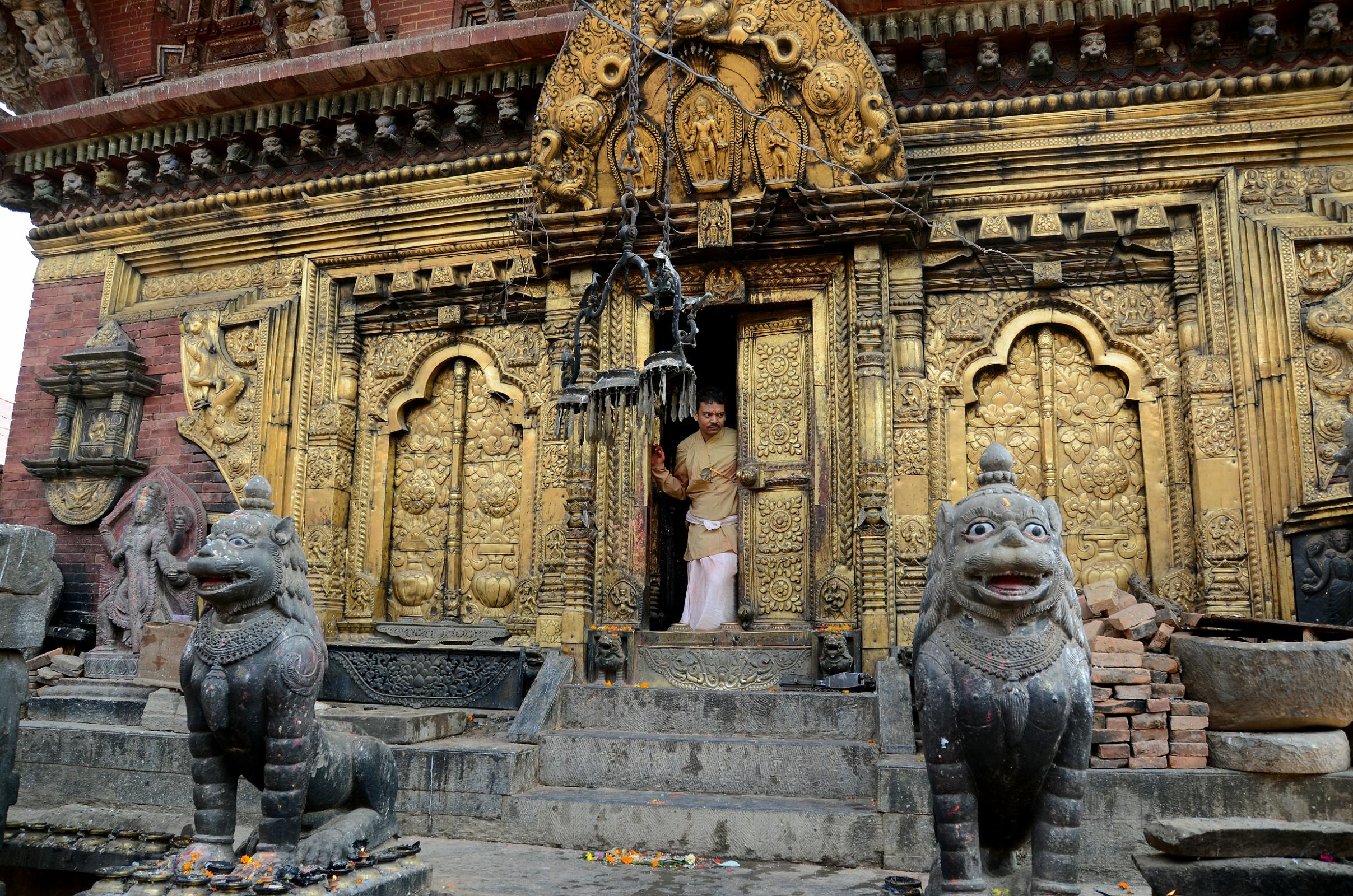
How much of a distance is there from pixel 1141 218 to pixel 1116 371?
48.4 inches

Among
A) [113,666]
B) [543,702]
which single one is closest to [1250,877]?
[543,702]

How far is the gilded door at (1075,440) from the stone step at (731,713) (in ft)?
8.34

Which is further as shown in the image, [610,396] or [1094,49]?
[1094,49]

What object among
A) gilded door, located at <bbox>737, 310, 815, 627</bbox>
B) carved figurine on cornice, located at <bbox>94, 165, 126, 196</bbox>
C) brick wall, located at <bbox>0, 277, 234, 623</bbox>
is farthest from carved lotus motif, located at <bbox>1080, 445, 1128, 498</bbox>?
carved figurine on cornice, located at <bbox>94, 165, 126, 196</bbox>

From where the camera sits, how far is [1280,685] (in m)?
5.17

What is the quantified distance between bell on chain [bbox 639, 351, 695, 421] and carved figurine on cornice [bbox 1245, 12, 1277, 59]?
531 centimetres

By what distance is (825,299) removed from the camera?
7.95 metres

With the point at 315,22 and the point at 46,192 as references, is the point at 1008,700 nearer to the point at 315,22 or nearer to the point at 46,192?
the point at 315,22

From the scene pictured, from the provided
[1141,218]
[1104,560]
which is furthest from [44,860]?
[1141,218]

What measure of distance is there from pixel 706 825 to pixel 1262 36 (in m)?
7.23

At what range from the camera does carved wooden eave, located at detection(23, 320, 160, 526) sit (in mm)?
9844

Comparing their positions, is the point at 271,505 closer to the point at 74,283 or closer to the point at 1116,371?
the point at 1116,371

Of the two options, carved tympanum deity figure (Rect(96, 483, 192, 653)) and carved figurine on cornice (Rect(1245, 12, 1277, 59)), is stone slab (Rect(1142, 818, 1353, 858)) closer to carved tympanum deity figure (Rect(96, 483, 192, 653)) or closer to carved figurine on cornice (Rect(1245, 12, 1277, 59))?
carved figurine on cornice (Rect(1245, 12, 1277, 59))

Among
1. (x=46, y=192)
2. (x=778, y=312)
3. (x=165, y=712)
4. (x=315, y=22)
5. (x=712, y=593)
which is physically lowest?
(x=165, y=712)
